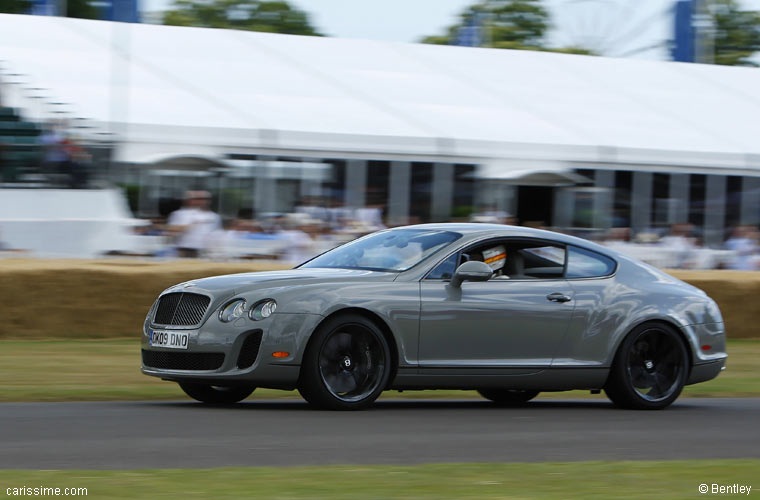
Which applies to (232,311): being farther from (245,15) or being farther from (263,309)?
(245,15)

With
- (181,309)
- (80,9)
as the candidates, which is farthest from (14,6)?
(181,309)

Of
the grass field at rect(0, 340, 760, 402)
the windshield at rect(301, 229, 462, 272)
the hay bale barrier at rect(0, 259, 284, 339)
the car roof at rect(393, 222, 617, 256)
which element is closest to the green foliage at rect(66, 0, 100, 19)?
the hay bale barrier at rect(0, 259, 284, 339)

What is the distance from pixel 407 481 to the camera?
18.0 feet

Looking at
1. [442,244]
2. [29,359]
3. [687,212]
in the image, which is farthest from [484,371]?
[687,212]

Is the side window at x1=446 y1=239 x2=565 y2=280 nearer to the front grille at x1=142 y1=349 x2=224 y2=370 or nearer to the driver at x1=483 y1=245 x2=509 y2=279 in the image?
the driver at x1=483 y1=245 x2=509 y2=279

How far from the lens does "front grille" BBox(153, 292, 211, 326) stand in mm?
8203

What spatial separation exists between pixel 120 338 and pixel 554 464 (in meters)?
8.97

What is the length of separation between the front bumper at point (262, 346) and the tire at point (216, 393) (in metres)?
0.76

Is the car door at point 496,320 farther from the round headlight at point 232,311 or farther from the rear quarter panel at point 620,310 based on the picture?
the round headlight at point 232,311

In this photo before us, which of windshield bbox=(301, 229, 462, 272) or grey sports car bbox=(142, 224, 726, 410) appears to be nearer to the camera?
grey sports car bbox=(142, 224, 726, 410)

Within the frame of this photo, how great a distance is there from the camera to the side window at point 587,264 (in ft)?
30.9

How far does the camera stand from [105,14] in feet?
86.7

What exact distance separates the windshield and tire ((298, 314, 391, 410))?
663 millimetres

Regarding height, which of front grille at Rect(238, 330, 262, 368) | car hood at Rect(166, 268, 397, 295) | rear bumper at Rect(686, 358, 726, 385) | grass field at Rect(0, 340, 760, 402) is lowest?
grass field at Rect(0, 340, 760, 402)
